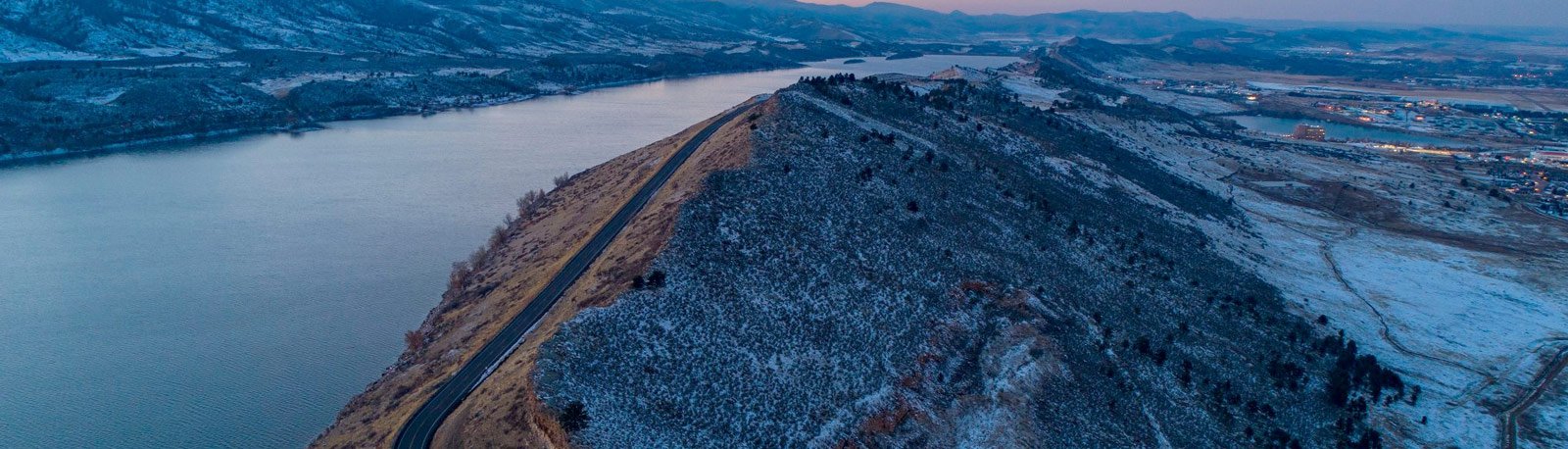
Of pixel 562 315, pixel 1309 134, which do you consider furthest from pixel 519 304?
pixel 1309 134

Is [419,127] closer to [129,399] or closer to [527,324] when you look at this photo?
[129,399]

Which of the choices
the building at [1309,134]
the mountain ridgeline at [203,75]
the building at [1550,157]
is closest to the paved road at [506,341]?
the mountain ridgeline at [203,75]

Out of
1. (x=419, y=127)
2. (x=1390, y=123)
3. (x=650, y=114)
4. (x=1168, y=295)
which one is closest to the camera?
(x=1168, y=295)

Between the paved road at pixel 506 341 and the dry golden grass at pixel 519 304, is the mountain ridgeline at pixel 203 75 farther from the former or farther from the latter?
the paved road at pixel 506 341

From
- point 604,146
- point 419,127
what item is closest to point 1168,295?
point 604,146

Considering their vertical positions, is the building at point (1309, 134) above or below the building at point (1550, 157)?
above

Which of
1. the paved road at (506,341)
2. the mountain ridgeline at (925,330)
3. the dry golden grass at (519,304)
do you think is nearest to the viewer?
the dry golden grass at (519,304)
